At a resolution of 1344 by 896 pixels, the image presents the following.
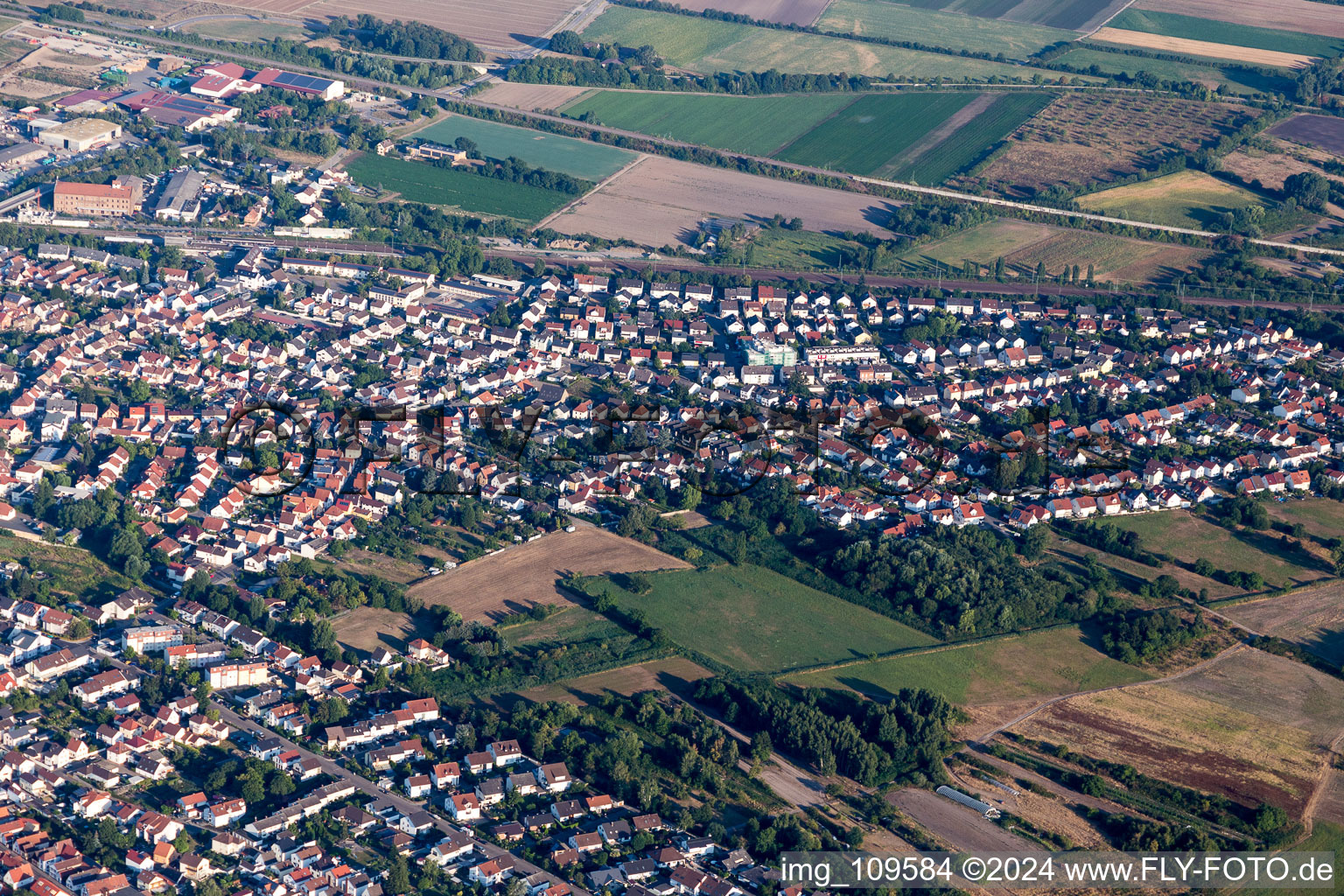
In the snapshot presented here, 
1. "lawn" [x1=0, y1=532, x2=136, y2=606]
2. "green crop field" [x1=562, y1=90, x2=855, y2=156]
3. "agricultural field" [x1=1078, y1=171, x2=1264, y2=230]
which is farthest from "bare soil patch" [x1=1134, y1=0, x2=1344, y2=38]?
"lawn" [x1=0, y1=532, x2=136, y2=606]

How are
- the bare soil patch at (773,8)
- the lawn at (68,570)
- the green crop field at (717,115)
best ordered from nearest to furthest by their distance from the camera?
the lawn at (68,570) → the green crop field at (717,115) → the bare soil patch at (773,8)

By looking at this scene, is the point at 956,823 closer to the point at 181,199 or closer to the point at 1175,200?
the point at 181,199

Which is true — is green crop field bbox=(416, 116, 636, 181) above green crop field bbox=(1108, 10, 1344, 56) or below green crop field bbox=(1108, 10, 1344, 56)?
below

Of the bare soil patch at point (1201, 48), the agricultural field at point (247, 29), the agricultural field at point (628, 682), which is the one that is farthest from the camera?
the bare soil patch at point (1201, 48)

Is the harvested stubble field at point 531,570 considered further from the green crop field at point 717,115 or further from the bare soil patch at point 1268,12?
the bare soil patch at point 1268,12

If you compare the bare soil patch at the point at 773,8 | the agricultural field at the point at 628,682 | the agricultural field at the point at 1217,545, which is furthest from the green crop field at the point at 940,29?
the agricultural field at the point at 628,682

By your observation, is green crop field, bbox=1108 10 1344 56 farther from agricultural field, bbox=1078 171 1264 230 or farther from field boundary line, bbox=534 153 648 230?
field boundary line, bbox=534 153 648 230

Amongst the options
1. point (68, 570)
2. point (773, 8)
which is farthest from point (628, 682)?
point (773, 8)
